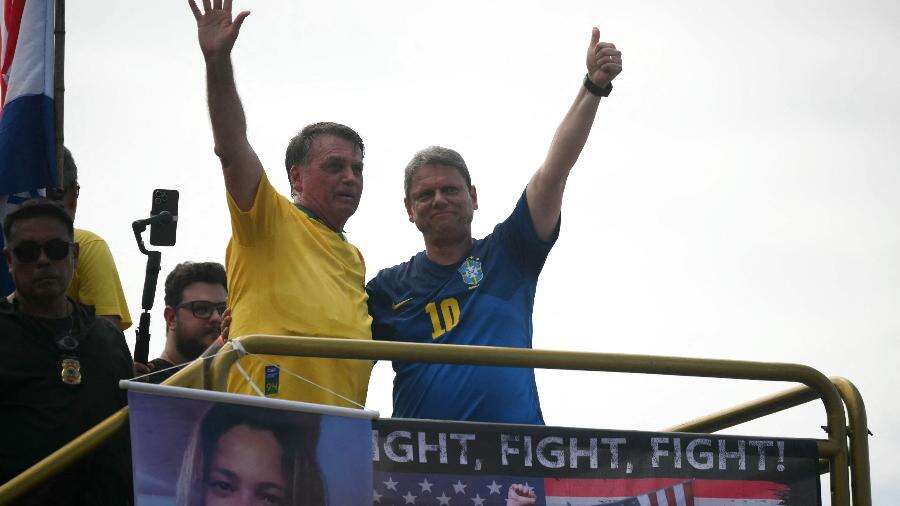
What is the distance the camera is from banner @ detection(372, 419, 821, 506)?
4.09 m

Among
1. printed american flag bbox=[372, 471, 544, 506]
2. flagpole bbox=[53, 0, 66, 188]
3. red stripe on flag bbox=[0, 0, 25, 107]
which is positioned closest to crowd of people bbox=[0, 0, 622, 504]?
flagpole bbox=[53, 0, 66, 188]

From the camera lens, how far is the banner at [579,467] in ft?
13.4

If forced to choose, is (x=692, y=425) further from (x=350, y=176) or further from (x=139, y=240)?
(x=139, y=240)

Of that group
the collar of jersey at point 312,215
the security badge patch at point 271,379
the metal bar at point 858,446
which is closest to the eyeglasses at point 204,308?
the collar of jersey at point 312,215

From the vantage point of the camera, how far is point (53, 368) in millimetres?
4605

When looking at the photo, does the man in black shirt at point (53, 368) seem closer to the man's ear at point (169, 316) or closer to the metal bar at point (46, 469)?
the metal bar at point (46, 469)

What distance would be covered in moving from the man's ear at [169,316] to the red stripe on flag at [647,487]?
9.93ft

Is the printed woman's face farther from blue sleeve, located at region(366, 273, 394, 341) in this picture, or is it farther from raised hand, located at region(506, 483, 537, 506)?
blue sleeve, located at region(366, 273, 394, 341)

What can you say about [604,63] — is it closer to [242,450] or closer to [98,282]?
[98,282]

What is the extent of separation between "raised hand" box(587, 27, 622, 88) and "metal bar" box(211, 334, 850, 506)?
1.69 m

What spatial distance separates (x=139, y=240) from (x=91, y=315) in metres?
1.79

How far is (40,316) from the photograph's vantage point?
4.79 metres

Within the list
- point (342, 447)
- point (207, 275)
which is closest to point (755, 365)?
point (342, 447)

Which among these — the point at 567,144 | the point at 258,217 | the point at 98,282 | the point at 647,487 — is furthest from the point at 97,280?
the point at 647,487
